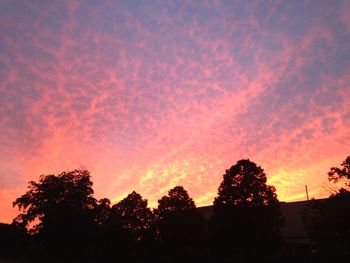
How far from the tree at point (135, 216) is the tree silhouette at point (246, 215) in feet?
52.9

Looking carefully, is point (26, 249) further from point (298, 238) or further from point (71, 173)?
point (298, 238)

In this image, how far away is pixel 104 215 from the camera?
201ft

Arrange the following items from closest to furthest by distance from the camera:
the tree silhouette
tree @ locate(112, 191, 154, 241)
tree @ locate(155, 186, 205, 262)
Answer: the tree silhouette
tree @ locate(155, 186, 205, 262)
tree @ locate(112, 191, 154, 241)

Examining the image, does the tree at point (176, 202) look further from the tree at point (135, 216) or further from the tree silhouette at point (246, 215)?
the tree silhouette at point (246, 215)

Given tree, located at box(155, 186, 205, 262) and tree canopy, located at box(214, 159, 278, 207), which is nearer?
tree canopy, located at box(214, 159, 278, 207)

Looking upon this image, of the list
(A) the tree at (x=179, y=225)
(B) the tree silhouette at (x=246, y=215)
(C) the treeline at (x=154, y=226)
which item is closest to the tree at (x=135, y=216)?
(C) the treeline at (x=154, y=226)

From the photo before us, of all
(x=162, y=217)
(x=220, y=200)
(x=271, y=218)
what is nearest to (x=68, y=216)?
(x=162, y=217)

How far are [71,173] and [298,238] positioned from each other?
125 feet

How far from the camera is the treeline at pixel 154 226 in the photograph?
39469mm

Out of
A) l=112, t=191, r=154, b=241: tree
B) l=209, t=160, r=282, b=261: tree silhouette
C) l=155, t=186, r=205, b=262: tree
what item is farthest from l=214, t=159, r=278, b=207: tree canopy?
l=112, t=191, r=154, b=241: tree

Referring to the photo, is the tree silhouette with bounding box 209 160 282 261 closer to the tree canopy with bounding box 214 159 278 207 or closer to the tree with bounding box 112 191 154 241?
the tree canopy with bounding box 214 159 278 207

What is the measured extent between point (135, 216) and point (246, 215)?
2211 centimetres

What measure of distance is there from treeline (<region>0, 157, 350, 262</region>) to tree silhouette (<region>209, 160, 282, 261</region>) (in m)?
0.10

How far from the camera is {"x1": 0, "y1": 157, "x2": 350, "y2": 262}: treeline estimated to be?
129 feet
